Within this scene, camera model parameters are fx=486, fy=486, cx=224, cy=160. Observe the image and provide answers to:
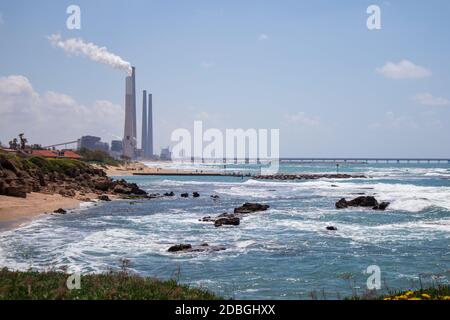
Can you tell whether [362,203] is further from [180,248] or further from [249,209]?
[180,248]

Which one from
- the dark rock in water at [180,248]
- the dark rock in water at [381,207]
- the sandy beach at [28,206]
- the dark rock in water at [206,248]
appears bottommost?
the dark rock in water at [381,207]

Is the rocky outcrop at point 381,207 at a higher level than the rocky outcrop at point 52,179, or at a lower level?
lower

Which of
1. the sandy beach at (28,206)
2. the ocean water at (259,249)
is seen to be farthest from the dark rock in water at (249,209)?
the sandy beach at (28,206)

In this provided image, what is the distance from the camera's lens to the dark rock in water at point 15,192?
39.5m

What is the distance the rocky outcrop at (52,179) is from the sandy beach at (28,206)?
1.46 meters

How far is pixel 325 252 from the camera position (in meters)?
21.8

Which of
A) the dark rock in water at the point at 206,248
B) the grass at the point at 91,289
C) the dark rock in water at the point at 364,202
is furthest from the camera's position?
the dark rock in water at the point at 364,202

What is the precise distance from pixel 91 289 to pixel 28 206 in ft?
95.7

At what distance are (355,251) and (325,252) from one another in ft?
4.74

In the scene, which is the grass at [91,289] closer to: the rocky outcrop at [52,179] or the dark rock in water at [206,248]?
the dark rock in water at [206,248]

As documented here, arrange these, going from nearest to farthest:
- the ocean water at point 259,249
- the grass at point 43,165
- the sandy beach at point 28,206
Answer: the ocean water at point 259,249, the sandy beach at point 28,206, the grass at point 43,165

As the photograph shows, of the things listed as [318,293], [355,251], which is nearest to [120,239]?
[355,251]

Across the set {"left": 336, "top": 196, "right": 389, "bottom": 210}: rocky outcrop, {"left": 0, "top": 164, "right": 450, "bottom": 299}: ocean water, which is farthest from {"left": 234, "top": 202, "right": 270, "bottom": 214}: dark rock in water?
{"left": 336, "top": 196, "right": 389, "bottom": 210}: rocky outcrop
